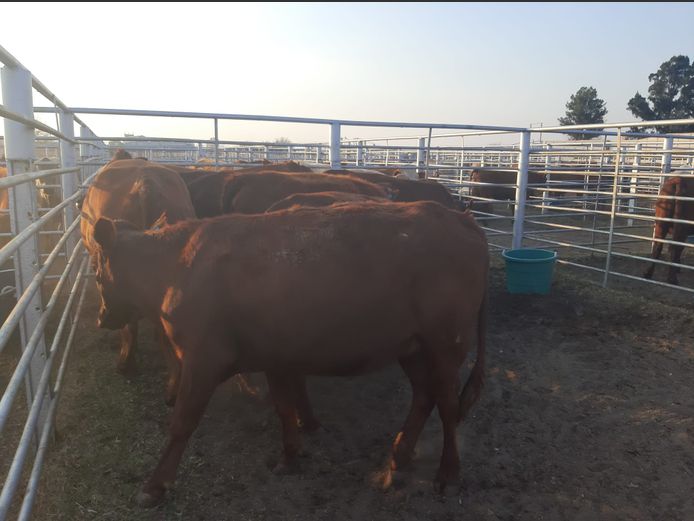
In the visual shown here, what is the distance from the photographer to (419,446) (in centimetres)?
363

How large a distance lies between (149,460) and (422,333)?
1963 mm

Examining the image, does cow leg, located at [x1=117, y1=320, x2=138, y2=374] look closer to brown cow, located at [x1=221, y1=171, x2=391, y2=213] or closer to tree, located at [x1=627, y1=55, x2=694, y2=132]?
brown cow, located at [x1=221, y1=171, x2=391, y2=213]

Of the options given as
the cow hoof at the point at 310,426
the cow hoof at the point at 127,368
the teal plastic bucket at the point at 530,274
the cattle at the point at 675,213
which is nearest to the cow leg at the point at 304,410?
the cow hoof at the point at 310,426

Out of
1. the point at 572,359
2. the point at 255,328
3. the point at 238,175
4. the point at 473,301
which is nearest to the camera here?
the point at 255,328

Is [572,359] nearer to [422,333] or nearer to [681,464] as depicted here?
[681,464]

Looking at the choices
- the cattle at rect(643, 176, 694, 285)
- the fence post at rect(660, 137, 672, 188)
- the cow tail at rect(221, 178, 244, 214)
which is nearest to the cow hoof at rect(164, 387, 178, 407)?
the cow tail at rect(221, 178, 244, 214)

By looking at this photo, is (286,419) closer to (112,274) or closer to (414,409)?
(414,409)

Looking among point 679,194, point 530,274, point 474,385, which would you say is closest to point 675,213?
point 679,194

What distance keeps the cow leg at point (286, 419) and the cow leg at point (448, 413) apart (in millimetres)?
907

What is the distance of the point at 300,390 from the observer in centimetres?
380

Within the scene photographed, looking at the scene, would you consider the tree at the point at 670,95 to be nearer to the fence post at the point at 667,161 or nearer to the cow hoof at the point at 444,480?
the fence post at the point at 667,161

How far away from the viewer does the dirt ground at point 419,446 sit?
303cm

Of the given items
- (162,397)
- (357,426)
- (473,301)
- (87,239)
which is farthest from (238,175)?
(473,301)

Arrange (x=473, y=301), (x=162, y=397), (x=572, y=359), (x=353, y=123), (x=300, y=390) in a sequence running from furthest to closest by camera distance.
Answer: (x=353, y=123) → (x=572, y=359) → (x=162, y=397) → (x=300, y=390) → (x=473, y=301)
